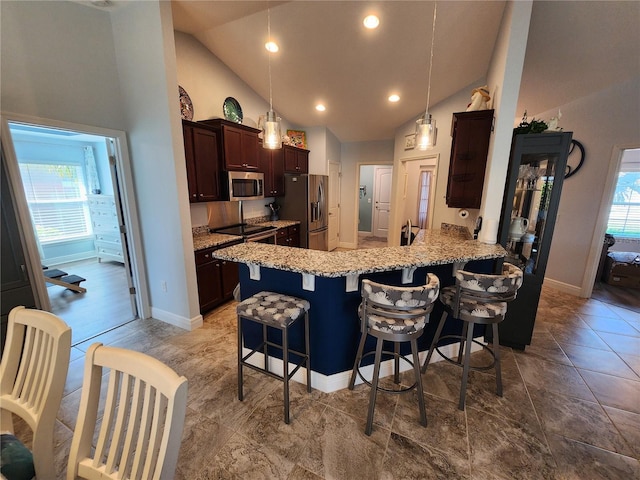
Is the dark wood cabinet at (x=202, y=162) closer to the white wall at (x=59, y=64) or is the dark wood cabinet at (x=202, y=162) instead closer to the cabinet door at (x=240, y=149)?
the cabinet door at (x=240, y=149)

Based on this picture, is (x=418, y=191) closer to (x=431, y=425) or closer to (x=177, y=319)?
(x=431, y=425)

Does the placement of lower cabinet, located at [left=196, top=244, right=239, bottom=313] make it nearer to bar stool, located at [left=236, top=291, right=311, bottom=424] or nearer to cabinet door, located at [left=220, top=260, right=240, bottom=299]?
cabinet door, located at [left=220, top=260, right=240, bottom=299]

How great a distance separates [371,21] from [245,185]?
249 cm

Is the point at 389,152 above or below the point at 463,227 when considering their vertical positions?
above

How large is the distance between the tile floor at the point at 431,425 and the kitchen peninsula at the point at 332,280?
288 mm

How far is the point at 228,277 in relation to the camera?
136 inches

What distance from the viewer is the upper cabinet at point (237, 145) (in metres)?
3.40

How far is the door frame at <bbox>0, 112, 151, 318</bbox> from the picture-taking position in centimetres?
208

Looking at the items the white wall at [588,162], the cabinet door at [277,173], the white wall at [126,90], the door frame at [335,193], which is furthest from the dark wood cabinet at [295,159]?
the white wall at [588,162]

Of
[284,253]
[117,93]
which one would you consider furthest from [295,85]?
[284,253]

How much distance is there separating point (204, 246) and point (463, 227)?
3.46m

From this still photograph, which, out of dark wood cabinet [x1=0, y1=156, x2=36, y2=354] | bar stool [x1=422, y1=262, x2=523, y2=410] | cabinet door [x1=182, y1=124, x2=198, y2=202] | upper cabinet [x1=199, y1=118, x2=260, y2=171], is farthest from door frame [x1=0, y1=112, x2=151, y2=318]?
bar stool [x1=422, y1=262, x2=523, y2=410]

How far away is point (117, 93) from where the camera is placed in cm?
264

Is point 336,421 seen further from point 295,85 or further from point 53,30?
point 295,85
